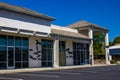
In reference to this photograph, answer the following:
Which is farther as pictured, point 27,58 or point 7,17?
point 27,58

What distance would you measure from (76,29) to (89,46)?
11.7ft

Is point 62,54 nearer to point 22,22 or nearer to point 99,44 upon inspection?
point 22,22

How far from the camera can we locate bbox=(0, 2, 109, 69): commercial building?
2550 cm

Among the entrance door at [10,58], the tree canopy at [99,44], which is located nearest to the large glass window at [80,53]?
the entrance door at [10,58]

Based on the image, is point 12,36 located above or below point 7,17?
below

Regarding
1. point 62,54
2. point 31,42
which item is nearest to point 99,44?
point 62,54

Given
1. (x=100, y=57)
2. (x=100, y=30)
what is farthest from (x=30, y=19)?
(x=100, y=57)

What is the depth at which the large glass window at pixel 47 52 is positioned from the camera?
103 ft

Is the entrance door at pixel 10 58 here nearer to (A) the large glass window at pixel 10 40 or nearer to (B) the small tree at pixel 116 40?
(A) the large glass window at pixel 10 40

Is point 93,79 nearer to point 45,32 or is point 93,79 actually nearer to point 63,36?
point 45,32

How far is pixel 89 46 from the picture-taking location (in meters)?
40.2

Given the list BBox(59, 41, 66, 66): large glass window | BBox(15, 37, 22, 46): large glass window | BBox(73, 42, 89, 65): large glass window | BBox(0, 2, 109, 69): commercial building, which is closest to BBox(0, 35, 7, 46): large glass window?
BBox(0, 2, 109, 69): commercial building

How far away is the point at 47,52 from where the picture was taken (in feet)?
105

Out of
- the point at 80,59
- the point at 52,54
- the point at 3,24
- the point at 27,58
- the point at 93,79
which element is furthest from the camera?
the point at 80,59
